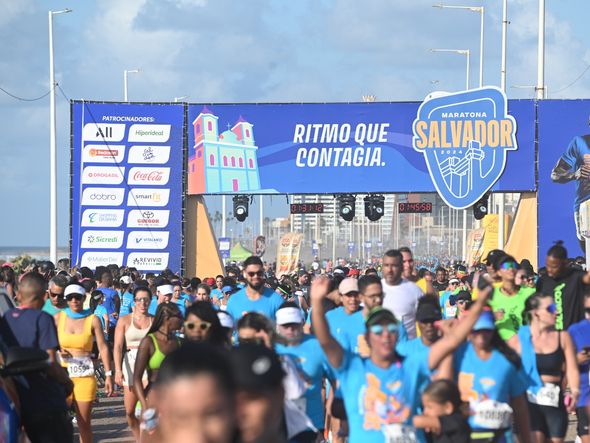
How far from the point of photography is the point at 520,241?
34938 millimetres

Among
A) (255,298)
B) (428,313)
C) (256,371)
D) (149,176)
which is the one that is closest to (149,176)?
(149,176)

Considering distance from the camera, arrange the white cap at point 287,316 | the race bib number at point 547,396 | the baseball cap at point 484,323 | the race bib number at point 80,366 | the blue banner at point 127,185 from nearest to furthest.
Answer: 1. the baseball cap at point 484,323
2. the white cap at point 287,316
3. the race bib number at point 547,396
4. the race bib number at point 80,366
5. the blue banner at point 127,185

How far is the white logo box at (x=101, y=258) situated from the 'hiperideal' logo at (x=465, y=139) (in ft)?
27.8

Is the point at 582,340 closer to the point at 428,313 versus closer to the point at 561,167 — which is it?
the point at 428,313

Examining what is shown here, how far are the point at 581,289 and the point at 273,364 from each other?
25.0 ft

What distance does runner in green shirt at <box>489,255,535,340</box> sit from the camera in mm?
11242

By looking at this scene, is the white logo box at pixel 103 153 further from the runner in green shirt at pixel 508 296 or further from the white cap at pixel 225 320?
the white cap at pixel 225 320

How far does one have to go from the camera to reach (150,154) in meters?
34.4

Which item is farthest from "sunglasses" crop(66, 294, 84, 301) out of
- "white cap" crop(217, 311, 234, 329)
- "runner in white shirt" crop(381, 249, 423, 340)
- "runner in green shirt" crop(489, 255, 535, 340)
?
"runner in green shirt" crop(489, 255, 535, 340)

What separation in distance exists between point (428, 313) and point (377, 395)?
1641 mm

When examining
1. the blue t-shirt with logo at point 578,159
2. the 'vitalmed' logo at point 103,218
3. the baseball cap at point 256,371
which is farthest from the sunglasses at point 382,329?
the 'vitalmed' logo at point 103,218

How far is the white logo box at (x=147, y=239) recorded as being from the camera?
3444cm

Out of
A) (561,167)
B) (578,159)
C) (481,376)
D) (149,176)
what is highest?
(578,159)

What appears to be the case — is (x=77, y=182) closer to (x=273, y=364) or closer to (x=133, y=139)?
(x=133, y=139)
